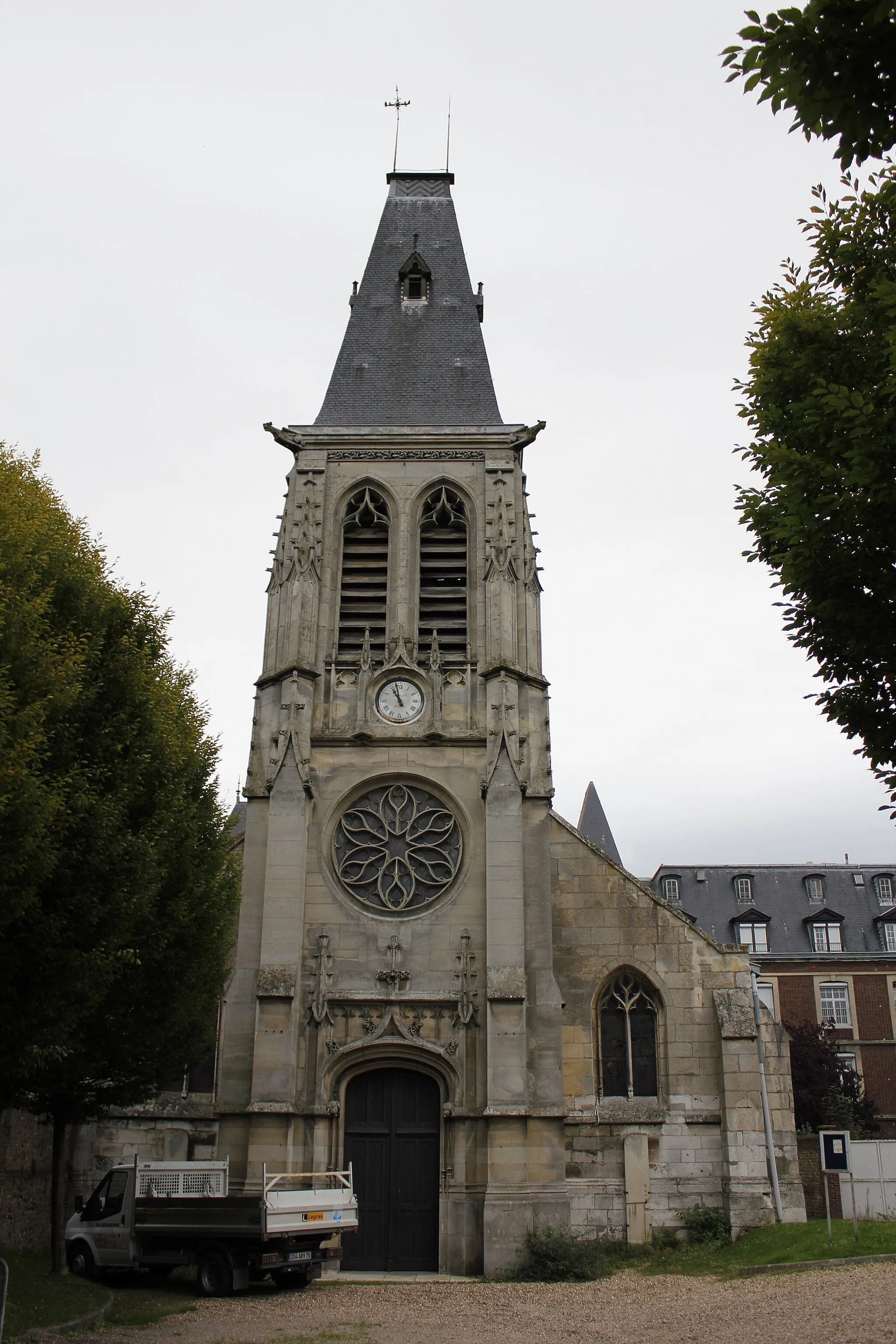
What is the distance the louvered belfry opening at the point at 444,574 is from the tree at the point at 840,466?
1253 centimetres

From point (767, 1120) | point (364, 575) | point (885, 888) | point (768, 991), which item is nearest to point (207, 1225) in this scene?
point (767, 1120)

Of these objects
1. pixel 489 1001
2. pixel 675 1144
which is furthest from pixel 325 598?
pixel 675 1144

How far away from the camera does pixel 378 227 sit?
30.8 metres

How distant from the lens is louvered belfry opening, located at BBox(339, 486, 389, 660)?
76.5 feet

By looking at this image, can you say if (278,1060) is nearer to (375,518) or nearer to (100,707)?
(100,707)

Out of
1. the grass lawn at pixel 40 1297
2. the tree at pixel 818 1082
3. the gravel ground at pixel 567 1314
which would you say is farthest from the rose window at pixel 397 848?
the tree at pixel 818 1082

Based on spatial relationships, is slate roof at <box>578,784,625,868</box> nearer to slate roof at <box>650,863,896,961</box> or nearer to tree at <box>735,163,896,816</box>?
slate roof at <box>650,863,896,961</box>

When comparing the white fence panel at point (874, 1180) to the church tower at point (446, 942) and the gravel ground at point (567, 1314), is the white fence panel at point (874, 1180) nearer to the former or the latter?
the church tower at point (446, 942)

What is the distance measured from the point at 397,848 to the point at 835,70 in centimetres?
1655

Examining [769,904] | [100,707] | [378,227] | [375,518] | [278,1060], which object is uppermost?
[378,227]

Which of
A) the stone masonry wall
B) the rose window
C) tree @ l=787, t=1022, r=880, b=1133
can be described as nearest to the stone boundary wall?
the rose window

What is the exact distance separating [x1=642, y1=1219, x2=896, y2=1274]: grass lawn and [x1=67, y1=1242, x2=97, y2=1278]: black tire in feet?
26.8

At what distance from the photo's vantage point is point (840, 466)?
9875 millimetres

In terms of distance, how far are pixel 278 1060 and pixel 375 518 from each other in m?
10.9
